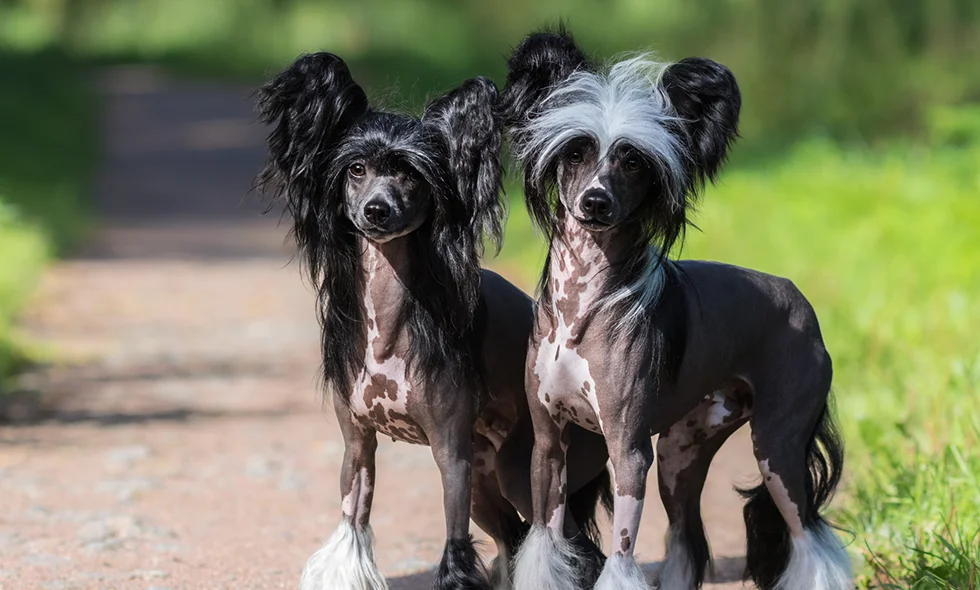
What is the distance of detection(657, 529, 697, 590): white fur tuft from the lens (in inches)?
175

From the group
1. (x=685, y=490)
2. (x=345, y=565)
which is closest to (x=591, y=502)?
(x=685, y=490)

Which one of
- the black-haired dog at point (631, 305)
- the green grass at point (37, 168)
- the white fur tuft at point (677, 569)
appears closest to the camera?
the black-haired dog at point (631, 305)

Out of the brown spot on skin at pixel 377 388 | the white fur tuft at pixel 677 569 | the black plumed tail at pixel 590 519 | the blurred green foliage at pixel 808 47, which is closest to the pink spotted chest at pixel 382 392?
the brown spot on skin at pixel 377 388

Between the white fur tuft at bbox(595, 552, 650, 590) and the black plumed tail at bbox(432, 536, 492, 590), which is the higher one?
the white fur tuft at bbox(595, 552, 650, 590)

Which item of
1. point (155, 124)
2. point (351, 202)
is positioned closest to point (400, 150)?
point (351, 202)

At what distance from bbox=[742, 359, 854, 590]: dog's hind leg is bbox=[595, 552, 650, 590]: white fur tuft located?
58cm

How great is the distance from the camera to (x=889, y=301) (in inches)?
318

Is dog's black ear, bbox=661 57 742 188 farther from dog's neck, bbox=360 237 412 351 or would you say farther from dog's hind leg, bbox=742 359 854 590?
dog's neck, bbox=360 237 412 351

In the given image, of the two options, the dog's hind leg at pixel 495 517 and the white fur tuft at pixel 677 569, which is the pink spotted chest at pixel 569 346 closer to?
the dog's hind leg at pixel 495 517

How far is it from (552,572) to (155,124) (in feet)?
78.9

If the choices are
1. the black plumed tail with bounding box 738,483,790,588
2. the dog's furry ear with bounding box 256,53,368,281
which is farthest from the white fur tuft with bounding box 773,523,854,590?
the dog's furry ear with bounding box 256,53,368,281

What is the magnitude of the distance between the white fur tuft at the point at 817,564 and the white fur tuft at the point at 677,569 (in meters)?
0.31

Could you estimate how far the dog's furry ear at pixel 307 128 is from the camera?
394 centimetres

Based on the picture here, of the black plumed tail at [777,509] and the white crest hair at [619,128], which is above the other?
the white crest hair at [619,128]
